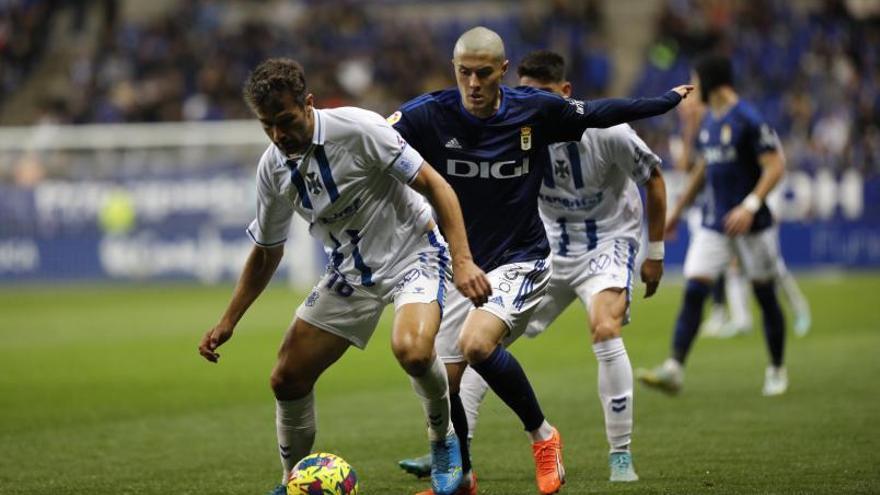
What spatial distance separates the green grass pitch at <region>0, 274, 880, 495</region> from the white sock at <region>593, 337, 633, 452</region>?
32 cm

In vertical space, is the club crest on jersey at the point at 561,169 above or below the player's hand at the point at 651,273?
above

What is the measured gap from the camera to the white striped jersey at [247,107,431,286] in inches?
240

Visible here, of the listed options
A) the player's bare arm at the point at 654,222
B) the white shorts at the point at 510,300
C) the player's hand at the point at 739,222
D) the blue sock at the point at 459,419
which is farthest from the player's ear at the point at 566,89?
the player's hand at the point at 739,222

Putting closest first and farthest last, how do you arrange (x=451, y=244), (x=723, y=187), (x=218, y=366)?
(x=451, y=244) < (x=723, y=187) < (x=218, y=366)

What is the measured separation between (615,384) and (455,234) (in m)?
1.68

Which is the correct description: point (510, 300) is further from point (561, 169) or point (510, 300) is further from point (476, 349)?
point (561, 169)

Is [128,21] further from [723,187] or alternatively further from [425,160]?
[425,160]

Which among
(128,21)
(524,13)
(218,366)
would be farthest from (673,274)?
(128,21)

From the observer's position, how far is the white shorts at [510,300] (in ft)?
21.5

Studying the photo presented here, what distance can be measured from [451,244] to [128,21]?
3003cm

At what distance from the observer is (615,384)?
7125 mm

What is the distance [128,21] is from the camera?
34312mm

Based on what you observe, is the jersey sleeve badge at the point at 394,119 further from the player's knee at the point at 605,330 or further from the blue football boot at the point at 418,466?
the blue football boot at the point at 418,466

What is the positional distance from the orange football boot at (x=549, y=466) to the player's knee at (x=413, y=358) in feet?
2.80
